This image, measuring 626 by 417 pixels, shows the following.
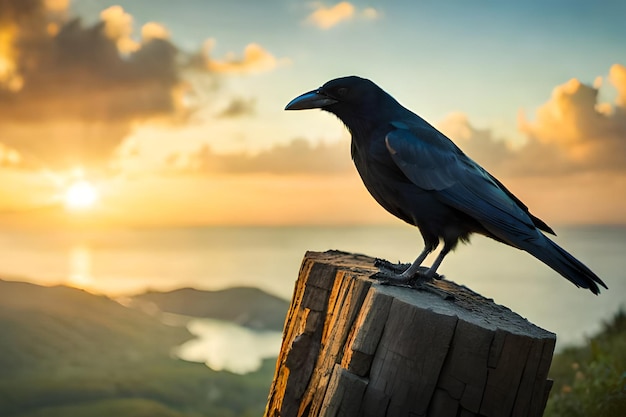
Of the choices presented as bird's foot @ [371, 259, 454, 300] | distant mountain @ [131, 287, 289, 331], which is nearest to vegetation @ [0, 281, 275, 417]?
distant mountain @ [131, 287, 289, 331]

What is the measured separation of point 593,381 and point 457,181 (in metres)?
2.67

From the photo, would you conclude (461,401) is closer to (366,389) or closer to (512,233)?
(366,389)

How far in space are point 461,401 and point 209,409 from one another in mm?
4230

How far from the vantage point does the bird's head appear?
359 cm

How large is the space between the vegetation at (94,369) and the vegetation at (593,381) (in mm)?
2757

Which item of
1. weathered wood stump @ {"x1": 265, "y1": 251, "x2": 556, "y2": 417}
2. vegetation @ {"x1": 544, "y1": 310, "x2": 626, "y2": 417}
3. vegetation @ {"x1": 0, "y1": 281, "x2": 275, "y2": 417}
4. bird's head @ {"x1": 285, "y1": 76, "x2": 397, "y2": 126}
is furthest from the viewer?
vegetation @ {"x1": 0, "y1": 281, "x2": 275, "y2": 417}

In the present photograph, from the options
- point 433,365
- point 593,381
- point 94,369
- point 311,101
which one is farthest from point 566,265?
point 94,369

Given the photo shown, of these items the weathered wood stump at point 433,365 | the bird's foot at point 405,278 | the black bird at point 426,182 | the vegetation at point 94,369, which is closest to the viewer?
the weathered wood stump at point 433,365

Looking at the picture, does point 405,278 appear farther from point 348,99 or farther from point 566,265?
point 348,99

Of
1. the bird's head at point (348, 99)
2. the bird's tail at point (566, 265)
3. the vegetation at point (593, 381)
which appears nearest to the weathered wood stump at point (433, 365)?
the bird's tail at point (566, 265)

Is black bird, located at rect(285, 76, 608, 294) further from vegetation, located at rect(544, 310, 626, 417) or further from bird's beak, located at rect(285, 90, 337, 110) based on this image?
vegetation, located at rect(544, 310, 626, 417)

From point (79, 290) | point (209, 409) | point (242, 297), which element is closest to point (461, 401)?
point (209, 409)

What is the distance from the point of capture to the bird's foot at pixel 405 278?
299 centimetres

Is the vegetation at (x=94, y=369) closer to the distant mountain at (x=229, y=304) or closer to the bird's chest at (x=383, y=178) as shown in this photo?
the distant mountain at (x=229, y=304)
